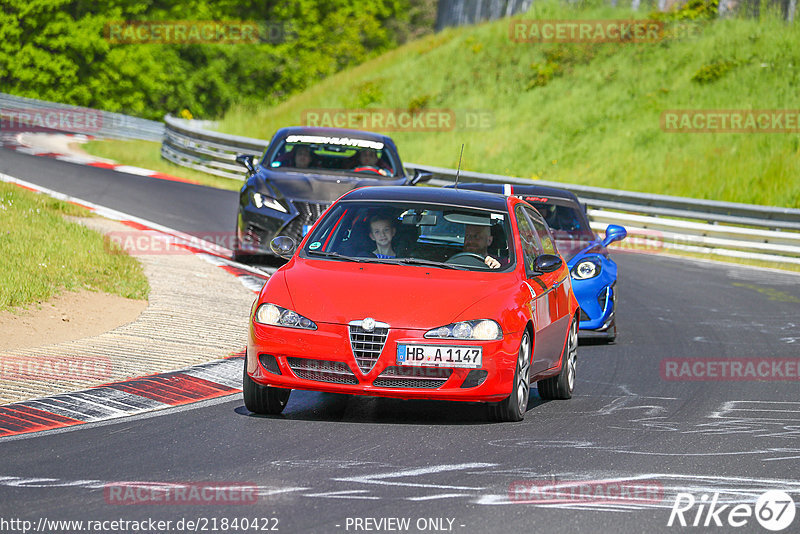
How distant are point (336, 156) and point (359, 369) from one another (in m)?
9.38

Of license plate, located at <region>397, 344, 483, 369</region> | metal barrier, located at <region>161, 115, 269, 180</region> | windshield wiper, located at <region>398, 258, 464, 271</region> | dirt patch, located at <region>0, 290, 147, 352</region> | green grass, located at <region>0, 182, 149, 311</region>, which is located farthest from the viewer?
metal barrier, located at <region>161, 115, 269, 180</region>

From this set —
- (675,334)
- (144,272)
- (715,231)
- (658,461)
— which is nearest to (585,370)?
(675,334)

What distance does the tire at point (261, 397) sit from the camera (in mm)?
7977

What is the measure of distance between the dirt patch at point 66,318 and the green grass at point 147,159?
51.9 ft

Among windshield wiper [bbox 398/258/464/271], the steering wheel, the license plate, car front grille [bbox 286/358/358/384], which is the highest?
the steering wheel

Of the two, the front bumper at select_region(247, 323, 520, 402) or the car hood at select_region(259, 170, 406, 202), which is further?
the car hood at select_region(259, 170, 406, 202)

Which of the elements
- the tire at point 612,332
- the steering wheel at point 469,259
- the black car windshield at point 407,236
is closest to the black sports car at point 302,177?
the tire at point 612,332

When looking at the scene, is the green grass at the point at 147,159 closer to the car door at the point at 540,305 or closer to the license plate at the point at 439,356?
the car door at the point at 540,305

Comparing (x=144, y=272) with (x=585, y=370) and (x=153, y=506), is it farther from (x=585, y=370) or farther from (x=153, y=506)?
(x=153, y=506)

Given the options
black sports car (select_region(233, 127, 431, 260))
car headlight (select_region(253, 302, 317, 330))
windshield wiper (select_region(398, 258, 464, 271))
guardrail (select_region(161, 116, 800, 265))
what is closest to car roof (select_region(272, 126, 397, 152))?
black sports car (select_region(233, 127, 431, 260))

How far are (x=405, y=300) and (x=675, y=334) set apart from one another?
Answer: 6.45 m

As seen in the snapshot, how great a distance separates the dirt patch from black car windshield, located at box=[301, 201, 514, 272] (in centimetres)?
286

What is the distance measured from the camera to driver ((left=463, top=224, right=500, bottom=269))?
8.79 meters

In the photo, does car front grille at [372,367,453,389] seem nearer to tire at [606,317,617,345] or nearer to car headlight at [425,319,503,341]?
car headlight at [425,319,503,341]
